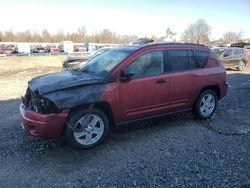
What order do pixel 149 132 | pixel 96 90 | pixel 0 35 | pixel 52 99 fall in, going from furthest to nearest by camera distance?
pixel 0 35
pixel 149 132
pixel 96 90
pixel 52 99

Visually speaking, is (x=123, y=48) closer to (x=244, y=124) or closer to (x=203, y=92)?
(x=203, y=92)

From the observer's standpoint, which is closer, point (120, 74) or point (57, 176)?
point (57, 176)

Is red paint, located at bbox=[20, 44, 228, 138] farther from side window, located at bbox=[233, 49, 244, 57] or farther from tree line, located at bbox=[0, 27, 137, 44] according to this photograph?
tree line, located at bbox=[0, 27, 137, 44]

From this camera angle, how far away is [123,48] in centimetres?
538

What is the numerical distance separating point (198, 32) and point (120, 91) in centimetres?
7624

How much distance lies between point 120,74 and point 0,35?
73.6m

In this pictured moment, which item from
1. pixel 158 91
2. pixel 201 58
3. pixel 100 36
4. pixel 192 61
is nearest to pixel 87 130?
pixel 158 91

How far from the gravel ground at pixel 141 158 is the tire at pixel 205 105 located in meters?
0.27

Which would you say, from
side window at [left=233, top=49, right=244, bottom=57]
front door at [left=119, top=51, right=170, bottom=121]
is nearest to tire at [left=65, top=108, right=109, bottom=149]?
front door at [left=119, top=51, right=170, bottom=121]

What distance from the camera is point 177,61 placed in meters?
5.42

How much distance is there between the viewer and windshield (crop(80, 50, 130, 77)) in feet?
15.6

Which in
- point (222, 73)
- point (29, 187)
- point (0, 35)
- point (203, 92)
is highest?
point (0, 35)

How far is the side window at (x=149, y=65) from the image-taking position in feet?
15.8

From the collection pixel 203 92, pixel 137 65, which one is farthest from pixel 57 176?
pixel 203 92
